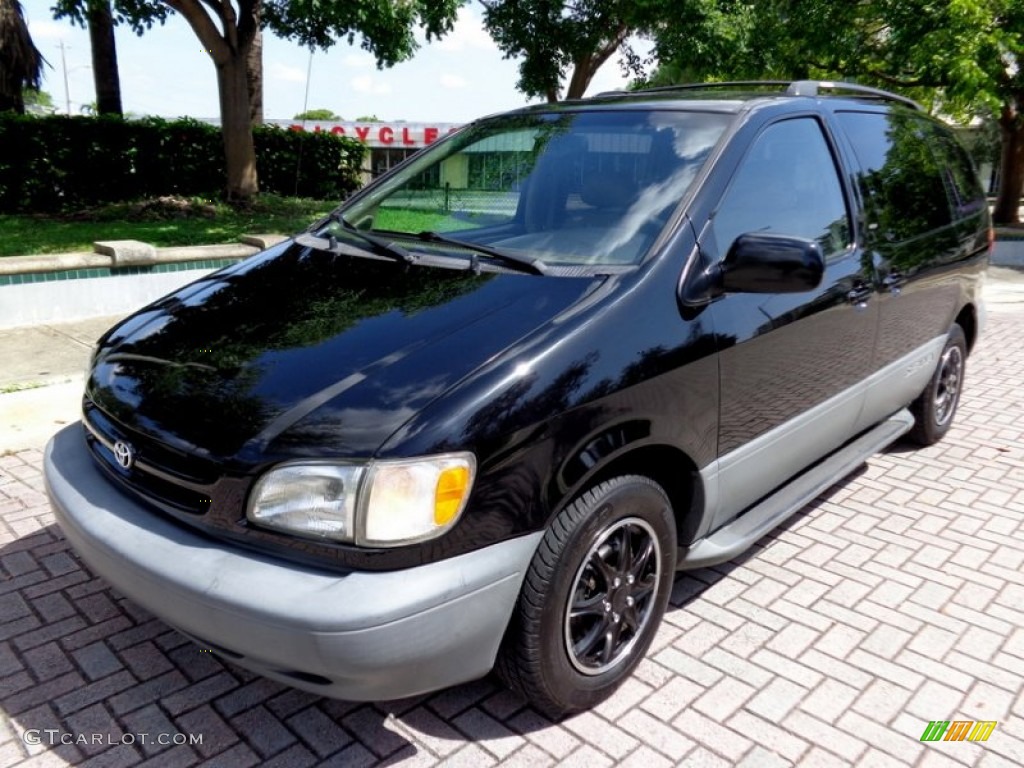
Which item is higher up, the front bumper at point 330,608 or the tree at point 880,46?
the tree at point 880,46

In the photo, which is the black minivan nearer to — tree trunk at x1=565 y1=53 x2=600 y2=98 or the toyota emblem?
the toyota emblem

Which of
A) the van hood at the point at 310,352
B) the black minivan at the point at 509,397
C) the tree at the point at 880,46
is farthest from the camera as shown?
the tree at the point at 880,46

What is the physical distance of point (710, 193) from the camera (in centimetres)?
300

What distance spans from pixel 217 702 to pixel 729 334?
2.11 m

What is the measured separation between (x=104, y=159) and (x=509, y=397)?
13305 mm

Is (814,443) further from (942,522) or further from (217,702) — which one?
(217,702)

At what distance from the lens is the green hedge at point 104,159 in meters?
12.5

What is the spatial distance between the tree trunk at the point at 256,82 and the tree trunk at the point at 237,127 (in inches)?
157

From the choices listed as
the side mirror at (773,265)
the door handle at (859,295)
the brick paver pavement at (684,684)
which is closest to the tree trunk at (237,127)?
the brick paver pavement at (684,684)

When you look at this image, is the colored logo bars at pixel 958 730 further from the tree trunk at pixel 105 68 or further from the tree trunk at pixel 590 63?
the tree trunk at pixel 105 68

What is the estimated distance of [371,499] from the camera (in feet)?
7.07

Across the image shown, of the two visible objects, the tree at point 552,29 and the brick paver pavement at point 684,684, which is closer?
the brick paver pavement at point 684,684

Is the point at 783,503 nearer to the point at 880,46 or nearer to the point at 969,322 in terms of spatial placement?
the point at 969,322

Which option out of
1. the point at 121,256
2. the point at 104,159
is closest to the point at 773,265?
the point at 121,256
